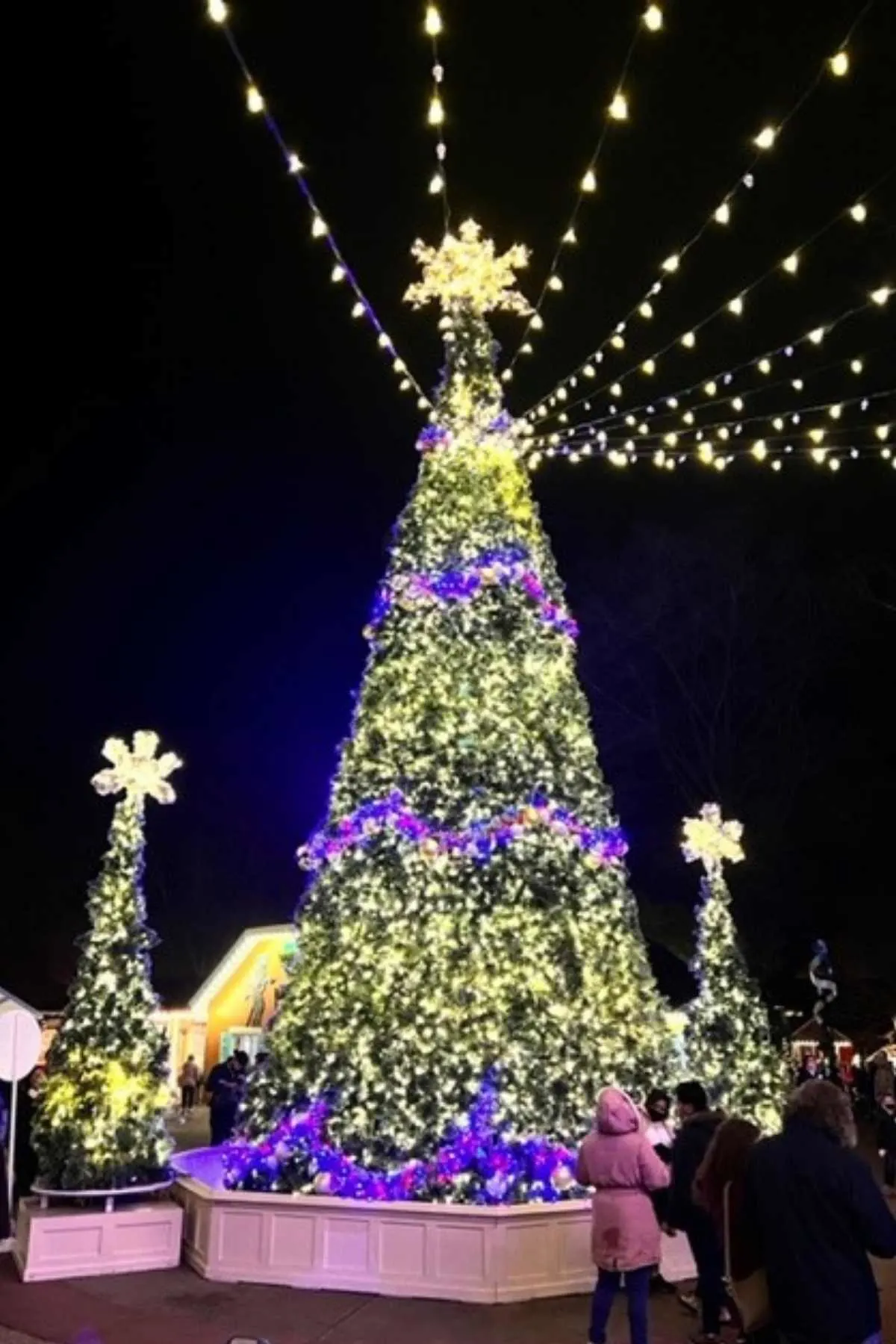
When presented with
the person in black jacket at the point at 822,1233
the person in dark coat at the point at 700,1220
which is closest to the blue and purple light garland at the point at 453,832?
the person in dark coat at the point at 700,1220

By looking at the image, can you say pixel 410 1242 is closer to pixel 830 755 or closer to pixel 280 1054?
pixel 280 1054

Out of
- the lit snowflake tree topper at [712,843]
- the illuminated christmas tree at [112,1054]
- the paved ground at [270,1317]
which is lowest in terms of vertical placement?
the paved ground at [270,1317]

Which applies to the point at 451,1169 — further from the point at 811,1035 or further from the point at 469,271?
the point at 811,1035

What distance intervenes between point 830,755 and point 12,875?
2407 centimetres

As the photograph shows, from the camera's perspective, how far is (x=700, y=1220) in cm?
612

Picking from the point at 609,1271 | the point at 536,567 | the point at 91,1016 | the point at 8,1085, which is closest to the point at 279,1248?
the point at 91,1016

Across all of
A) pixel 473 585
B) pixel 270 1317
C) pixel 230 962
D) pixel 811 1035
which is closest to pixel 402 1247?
pixel 270 1317

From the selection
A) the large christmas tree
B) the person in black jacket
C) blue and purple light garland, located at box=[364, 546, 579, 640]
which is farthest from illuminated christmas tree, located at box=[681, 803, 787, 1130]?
the person in black jacket

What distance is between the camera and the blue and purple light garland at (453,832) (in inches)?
325

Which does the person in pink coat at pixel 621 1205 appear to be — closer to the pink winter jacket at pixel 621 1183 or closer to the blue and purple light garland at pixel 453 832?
the pink winter jacket at pixel 621 1183

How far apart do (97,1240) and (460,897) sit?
3.31 metres

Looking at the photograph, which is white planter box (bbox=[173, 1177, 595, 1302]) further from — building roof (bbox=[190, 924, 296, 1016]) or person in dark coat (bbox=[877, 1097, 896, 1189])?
building roof (bbox=[190, 924, 296, 1016])

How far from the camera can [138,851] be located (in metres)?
8.66

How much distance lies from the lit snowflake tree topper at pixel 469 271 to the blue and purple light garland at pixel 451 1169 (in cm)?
664
